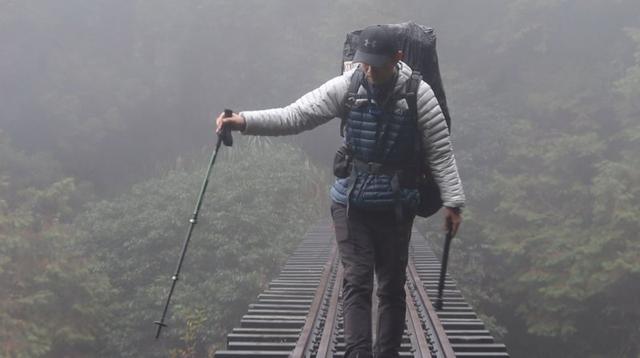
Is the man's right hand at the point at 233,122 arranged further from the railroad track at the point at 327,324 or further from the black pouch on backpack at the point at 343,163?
A: the railroad track at the point at 327,324

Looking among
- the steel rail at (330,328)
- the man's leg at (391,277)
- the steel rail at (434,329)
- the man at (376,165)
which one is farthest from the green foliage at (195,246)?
the man at (376,165)

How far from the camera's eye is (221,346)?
37.1 ft

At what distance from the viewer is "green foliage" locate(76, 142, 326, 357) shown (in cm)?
1182

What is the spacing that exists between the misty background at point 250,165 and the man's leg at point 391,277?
28.8ft

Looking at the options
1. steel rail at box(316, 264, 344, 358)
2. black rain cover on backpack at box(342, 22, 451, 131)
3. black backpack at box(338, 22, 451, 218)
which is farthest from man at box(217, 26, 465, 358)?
steel rail at box(316, 264, 344, 358)

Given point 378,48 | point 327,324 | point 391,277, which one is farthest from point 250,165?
point 378,48

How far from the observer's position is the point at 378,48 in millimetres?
2609

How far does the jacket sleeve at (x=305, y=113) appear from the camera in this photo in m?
2.71

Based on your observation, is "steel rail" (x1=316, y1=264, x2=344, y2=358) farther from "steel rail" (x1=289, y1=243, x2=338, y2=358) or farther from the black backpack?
Answer: the black backpack

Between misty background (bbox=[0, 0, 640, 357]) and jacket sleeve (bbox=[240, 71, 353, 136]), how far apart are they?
362 inches

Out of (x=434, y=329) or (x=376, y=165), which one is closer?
(x=376, y=165)

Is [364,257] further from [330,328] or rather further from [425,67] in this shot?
[330,328]

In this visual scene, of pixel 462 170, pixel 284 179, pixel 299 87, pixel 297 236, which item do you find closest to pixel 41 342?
pixel 297 236

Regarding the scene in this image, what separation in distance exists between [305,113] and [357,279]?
85 cm
